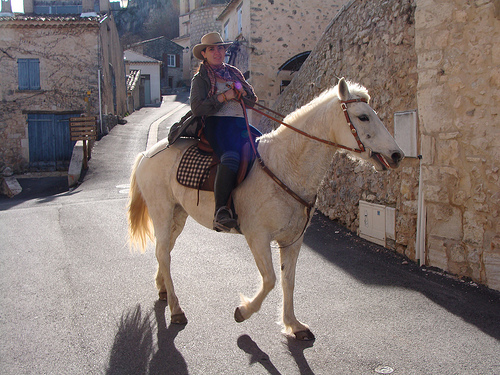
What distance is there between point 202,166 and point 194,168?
3.8 inches

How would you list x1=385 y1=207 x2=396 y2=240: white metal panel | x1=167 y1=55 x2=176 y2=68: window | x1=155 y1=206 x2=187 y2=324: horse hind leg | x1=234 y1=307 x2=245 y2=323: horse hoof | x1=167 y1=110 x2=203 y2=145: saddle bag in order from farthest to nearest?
x1=167 y1=55 x2=176 y2=68: window
x1=385 y1=207 x2=396 y2=240: white metal panel
x1=167 y1=110 x2=203 y2=145: saddle bag
x1=155 y1=206 x2=187 y2=324: horse hind leg
x1=234 y1=307 x2=245 y2=323: horse hoof

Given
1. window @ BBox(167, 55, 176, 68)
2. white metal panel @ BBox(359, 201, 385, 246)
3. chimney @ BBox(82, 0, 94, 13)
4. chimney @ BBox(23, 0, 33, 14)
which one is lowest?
white metal panel @ BBox(359, 201, 385, 246)

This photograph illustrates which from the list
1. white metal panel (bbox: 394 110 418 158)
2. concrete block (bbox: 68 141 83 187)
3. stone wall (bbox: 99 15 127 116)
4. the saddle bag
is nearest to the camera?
the saddle bag

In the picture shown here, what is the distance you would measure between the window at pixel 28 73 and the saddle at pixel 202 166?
20157 mm

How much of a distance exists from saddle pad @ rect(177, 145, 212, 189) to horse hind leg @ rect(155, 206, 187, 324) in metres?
0.65

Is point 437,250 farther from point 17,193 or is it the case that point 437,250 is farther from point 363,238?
point 17,193

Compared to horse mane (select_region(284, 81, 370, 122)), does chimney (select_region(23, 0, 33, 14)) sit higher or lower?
higher

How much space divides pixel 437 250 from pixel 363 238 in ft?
5.84

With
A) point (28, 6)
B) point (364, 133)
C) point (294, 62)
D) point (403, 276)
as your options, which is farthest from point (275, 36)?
point (28, 6)

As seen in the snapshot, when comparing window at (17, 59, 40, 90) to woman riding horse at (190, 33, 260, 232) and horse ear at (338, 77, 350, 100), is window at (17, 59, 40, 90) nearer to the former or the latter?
woman riding horse at (190, 33, 260, 232)

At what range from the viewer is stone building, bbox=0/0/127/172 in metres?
20.6

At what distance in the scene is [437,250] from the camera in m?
5.46

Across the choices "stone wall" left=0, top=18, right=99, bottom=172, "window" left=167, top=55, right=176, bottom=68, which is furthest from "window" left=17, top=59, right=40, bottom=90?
"window" left=167, top=55, right=176, bottom=68

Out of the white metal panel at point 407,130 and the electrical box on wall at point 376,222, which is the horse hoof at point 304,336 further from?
the white metal panel at point 407,130
